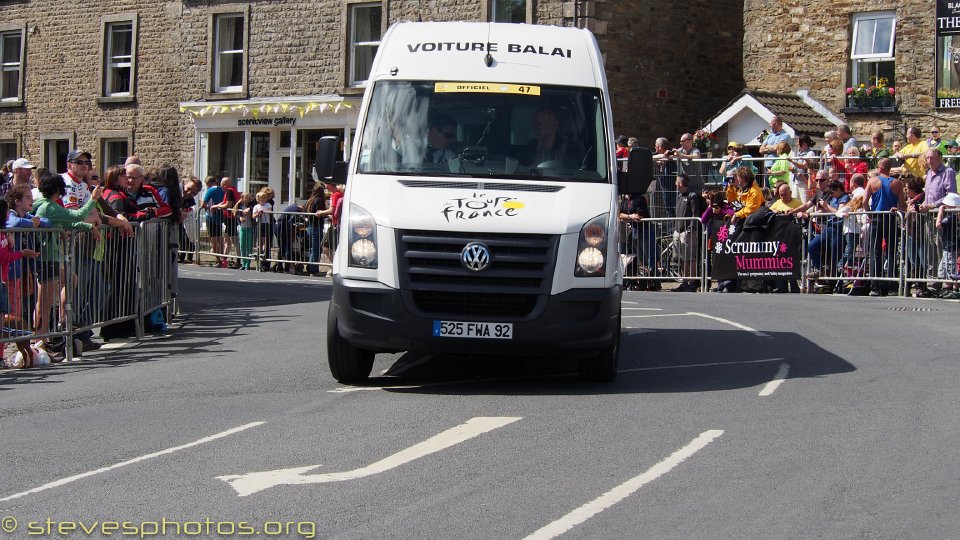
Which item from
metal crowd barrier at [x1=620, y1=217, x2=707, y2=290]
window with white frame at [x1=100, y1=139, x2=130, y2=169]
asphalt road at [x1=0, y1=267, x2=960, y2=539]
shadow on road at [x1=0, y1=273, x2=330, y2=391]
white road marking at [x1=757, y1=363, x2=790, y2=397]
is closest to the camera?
asphalt road at [x1=0, y1=267, x2=960, y2=539]

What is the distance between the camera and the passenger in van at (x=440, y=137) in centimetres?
1137

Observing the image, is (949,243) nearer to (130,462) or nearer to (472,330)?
(472,330)

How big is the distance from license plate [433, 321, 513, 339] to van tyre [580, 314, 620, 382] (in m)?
1.02

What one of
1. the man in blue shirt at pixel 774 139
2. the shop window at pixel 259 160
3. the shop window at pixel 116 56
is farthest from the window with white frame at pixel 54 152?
the man in blue shirt at pixel 774 139

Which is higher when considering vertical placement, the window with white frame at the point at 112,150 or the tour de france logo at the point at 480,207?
the window with white frame at the point at 112,150

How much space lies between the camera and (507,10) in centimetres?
3347

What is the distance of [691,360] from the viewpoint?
1302 cm

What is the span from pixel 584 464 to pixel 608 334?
286 cm

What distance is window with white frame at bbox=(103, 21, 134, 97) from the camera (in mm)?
40969

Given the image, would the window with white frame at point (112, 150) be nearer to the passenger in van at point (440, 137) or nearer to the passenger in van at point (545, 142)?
the passenger in van at point (440, 137)

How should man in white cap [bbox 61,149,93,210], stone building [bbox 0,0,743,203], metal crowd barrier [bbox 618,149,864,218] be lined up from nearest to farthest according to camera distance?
man in white cap [bbox 61,149,93,210], metal crowd barrier [bbox 618,149,864,218], stone building [bbox 0,0,743,203]

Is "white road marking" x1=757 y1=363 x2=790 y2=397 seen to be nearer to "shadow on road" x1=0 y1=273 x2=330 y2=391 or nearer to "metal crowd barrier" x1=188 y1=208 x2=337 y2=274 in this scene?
"shadow on road" x1=0 y1=273 x2=330 y2=391

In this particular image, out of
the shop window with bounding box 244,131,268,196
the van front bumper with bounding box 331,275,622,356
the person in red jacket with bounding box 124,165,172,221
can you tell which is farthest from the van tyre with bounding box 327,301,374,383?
the shop window with bounding box 244,131,268,196

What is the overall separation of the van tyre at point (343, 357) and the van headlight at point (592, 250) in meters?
1.99
